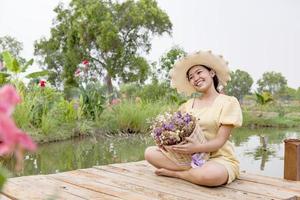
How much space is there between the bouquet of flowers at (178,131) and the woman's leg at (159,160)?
146 millimetres

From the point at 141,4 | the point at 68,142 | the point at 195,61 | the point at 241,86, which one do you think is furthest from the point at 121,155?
the point at 241,86

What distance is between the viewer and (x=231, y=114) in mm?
2977


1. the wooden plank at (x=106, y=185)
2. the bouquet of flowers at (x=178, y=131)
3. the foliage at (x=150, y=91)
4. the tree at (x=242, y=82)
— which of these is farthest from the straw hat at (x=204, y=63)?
the tree at (x=242, y=82)

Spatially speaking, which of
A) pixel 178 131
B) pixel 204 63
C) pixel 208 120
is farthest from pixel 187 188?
pixel 204 63

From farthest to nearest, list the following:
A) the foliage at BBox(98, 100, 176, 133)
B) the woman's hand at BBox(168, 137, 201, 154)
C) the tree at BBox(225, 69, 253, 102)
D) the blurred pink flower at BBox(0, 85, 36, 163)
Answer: the tree at BBox(225, 69, 253, 102)
the foliage at BBox(98, 100, 176, 133)
the woman's hand at BBox(168, 137, 201, 154)
the blurred pink flower at BBox(0, 85, 36, 163)

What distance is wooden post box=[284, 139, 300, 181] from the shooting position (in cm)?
325

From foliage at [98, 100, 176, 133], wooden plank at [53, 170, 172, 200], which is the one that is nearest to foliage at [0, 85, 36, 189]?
wooden plank at [53, 170, 172, 200]

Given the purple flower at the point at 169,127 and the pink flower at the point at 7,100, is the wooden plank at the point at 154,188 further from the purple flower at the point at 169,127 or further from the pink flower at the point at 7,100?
the pink flower at the point at 7,100

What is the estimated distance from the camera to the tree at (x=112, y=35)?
69.8ft

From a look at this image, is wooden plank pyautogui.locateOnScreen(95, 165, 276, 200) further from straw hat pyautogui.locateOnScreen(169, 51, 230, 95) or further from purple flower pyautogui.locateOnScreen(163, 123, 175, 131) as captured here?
straw hat pyautogui.locateOnScreen(169, 51, 230, 95)

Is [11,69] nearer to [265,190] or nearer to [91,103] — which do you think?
[91,103]

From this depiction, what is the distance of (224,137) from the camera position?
116 inches

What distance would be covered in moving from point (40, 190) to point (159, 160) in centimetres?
84

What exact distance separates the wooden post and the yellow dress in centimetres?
→ 39
